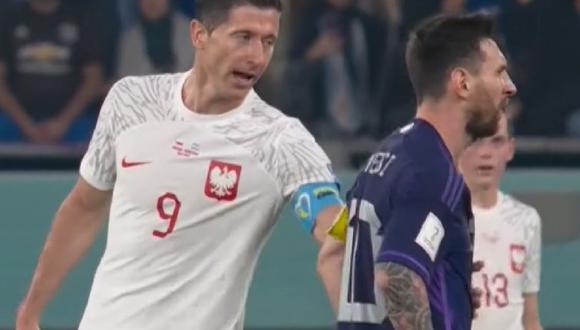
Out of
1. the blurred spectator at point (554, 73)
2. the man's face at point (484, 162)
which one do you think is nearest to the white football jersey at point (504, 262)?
the man's face at point (484, 162)

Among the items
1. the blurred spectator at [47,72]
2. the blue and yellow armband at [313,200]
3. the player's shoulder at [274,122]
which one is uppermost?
the blurred spectator at [47,72]

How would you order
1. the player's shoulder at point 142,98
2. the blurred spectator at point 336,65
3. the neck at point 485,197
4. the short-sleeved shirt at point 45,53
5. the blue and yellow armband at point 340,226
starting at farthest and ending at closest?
the blurred spectator at point 336,65, the short-sleeved shirt at point 45,53, the neck at point 485,197, the player's shoulder at point 142,98, the blue and yellow armband at point 340,226

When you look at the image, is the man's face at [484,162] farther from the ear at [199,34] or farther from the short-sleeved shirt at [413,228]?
the short-sleeved shirt at [413,228]

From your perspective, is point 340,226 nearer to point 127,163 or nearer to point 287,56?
point 127,163

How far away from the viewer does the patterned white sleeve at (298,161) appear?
5688mm

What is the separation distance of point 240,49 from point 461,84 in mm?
916

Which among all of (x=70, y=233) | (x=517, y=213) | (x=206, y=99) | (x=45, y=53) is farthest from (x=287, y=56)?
(x=206, y=99)

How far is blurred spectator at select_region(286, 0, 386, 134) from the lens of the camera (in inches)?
393

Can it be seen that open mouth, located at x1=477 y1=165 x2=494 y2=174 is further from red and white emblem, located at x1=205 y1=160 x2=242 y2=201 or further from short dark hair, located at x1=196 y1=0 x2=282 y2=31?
red and white emblem, located at x1=205 y1=160 x2=242 y2=201

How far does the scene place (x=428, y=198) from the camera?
493cm

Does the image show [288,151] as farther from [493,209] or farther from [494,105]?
[493,209]

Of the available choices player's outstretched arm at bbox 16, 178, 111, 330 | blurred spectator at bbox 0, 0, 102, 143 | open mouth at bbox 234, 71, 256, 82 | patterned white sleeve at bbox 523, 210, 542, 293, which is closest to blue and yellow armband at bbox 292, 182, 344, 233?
open mouth at bbox 234, 71, 256, 82

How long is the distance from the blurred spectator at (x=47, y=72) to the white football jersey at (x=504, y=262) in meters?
2.56

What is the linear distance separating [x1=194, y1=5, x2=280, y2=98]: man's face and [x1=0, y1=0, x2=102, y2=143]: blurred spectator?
401 cm
